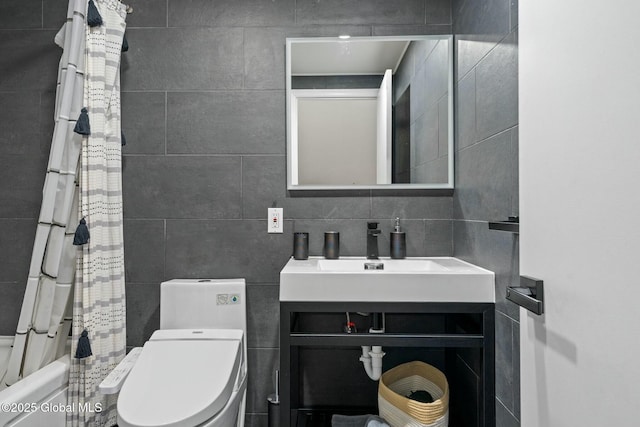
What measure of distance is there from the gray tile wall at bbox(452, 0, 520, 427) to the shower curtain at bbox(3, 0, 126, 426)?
1576 mm

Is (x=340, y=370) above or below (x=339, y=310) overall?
below

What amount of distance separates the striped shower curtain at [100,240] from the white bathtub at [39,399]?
40 millimetres

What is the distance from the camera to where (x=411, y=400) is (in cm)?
145

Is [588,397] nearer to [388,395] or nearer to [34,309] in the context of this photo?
[388,395]

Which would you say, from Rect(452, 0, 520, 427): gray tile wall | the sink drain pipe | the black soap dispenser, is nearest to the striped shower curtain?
the sink drain pipe

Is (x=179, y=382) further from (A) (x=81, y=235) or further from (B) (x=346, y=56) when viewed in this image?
(B) (x=346, y=56)

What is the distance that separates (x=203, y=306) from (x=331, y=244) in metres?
0.68

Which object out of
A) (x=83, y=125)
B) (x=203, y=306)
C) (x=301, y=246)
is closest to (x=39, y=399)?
(x=203, y=306)

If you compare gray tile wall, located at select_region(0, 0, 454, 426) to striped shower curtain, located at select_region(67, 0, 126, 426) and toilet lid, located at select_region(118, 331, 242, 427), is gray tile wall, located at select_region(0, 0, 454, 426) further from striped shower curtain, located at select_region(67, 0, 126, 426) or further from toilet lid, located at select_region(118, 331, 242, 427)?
toilet lid, located at select_region(118, 331, 242, 427)

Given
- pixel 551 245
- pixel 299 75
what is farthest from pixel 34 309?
pixel 551 245

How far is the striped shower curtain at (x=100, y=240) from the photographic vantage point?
62.3 inches

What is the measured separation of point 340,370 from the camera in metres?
1.88

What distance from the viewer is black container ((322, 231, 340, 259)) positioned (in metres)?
1.83

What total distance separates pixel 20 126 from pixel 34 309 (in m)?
1.00
